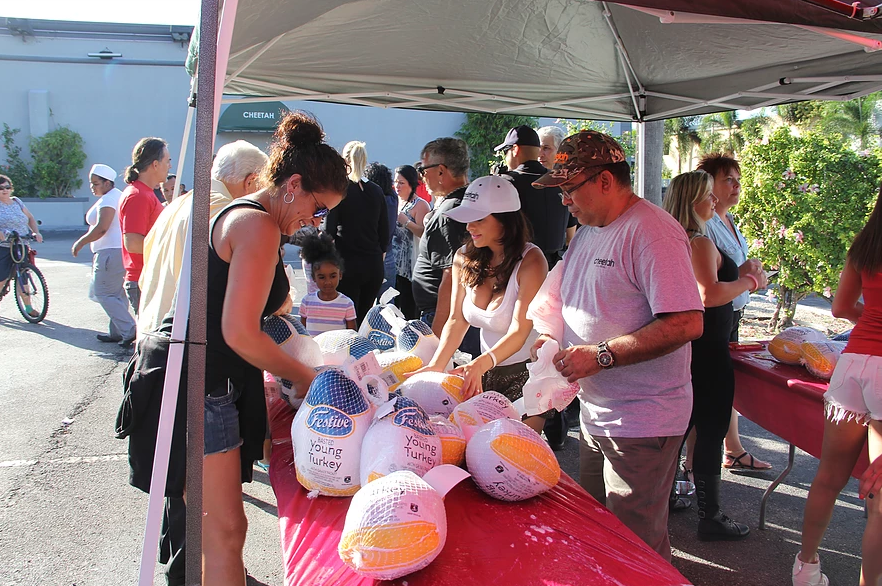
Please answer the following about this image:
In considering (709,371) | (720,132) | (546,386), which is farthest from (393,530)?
(720,132)

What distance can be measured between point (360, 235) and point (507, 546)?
11.9ft

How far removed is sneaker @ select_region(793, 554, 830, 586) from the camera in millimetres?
2625

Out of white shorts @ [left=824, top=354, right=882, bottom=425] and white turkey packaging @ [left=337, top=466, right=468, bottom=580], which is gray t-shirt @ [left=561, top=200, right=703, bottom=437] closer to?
white shorts @ [left=824, top=354, right=882, bottom=425]

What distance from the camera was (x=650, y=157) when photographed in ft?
18.0

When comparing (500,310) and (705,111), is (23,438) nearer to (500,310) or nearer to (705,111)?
(500,310)

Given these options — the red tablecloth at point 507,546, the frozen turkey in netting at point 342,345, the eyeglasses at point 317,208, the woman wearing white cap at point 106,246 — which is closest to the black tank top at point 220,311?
the eyeglasses at point 317,208

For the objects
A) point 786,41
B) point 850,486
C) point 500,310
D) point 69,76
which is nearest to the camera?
point 500,310

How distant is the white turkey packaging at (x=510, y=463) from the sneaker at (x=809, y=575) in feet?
5.24

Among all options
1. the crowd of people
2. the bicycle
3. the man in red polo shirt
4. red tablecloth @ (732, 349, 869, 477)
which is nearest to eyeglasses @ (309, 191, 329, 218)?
the crowd of people

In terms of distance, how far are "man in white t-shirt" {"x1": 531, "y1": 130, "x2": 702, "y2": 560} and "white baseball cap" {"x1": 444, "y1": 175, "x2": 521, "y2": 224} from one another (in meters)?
0.61

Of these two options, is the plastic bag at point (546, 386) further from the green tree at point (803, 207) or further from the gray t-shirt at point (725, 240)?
the green tree at point (803, 207)

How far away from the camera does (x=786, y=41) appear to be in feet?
10.1

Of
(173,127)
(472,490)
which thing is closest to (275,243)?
(472,490)

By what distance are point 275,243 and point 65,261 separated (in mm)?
13482
